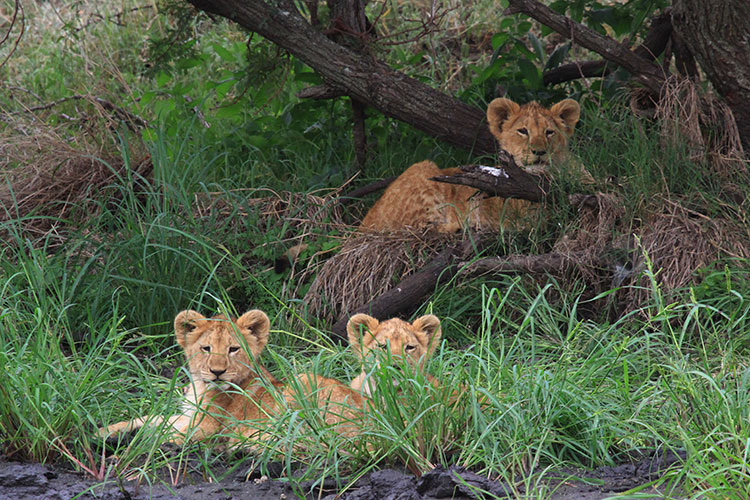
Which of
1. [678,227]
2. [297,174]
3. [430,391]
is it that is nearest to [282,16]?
[297,174]

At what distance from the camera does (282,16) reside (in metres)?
6.80

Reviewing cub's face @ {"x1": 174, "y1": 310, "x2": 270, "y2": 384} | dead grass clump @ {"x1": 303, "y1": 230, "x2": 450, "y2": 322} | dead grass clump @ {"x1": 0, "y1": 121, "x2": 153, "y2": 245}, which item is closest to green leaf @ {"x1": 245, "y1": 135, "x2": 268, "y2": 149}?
dead grass clump @ {"x1": 0, "y1": 121, "x2": 153, "y2": 245}

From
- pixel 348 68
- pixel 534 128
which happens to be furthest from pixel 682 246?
pixel 348 68

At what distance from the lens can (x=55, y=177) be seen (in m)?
7.30

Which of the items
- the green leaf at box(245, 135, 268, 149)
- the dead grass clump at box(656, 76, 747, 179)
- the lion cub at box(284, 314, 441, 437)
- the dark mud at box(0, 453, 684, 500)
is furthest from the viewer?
the green leaf at box(245, 135, 268, 149)

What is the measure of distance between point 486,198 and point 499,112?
0.67 meters

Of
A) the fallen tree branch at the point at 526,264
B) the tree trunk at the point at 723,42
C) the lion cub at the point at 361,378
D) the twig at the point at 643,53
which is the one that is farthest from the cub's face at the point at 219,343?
the tree trunk at the point at 723,42

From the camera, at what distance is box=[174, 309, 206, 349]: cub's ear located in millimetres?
5008

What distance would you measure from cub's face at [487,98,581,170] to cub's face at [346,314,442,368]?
79.3 inches

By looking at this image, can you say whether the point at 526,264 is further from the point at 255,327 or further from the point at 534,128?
the point at 255,327

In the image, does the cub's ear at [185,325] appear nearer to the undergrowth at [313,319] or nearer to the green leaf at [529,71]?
the undergrowth at [313,319]

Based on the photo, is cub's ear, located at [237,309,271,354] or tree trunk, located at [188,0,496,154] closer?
cub's ear, located at [237,309,271,354]

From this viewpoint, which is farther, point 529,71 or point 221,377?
point 529,71

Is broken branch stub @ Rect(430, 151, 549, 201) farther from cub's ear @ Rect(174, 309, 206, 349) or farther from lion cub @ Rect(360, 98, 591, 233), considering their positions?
cub's ear @ Rect(174, 309, 206, 349)
